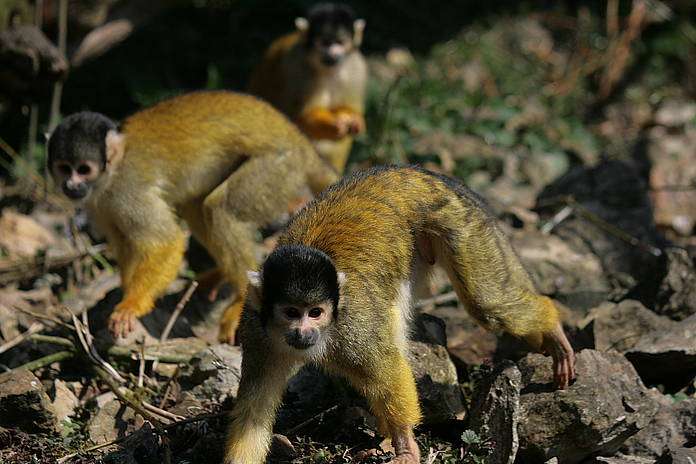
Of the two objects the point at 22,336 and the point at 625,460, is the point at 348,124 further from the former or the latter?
the point at 625,460

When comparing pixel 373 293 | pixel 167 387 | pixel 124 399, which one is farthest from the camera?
pixel 167 387

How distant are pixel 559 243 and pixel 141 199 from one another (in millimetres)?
2864

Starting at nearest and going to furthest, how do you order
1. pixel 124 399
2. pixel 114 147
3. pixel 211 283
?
1. pixel 124 399
2. pixel 114 147
3. pixel 211 283

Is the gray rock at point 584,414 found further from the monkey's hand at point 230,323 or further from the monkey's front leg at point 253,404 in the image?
the monkey's hand at point 230,323

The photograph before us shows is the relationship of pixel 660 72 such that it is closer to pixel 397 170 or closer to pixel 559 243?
pixel 559 243

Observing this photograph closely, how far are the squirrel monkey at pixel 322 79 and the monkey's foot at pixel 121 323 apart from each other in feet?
9.01

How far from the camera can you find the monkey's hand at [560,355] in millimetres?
4051

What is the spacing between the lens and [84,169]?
5.10m

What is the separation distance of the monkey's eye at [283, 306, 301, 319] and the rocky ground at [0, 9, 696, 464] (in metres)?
0.77

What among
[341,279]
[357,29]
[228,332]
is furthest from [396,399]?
[357,29]

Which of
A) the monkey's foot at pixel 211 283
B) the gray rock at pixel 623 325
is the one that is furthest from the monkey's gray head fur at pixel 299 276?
the monkey's foot at pixel 211 283

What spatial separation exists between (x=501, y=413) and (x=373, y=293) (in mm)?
777

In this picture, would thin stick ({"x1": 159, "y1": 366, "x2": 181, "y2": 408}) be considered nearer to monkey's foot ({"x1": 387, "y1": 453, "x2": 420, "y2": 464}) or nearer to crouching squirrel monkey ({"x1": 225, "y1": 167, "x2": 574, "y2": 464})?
crouching squirrel monkey ({"x1": 225, "y1": 167, "x2": 574, "y2": 464})

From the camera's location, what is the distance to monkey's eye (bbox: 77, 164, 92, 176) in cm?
509
